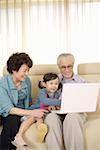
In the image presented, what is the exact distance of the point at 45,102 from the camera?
2.19 m

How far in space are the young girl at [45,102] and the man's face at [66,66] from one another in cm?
13

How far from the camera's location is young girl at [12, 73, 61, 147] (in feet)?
6.24

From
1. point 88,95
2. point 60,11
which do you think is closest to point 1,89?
point 88,95

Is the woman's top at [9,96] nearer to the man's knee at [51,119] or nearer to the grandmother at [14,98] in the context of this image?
the grandmother at [14,98]

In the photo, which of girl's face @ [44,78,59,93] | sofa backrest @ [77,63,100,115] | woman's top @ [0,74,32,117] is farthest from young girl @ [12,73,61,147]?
sofa backrest @ [77,63,100,115]

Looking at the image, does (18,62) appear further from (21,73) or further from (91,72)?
(91,72)

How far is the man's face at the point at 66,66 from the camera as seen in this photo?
7.88ft

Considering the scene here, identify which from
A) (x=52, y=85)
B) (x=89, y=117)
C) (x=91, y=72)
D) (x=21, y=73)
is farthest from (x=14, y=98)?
(x=91, y=72)

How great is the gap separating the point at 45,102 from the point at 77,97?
12.4 inches

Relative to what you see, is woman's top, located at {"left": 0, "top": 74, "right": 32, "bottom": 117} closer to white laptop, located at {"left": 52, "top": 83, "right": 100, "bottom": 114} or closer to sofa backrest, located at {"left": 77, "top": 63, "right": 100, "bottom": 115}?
white laptop, located at {"left": 52, "top": 83, "right": 100, "bottom": 114}

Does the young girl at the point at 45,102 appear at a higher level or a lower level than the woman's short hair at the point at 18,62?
lower

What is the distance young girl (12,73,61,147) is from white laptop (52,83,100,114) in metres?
0.15

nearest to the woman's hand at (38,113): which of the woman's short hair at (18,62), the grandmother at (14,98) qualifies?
the grandmother at (14,98)

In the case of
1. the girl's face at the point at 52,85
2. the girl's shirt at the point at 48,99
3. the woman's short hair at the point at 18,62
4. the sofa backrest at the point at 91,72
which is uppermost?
the woman's short hair at the point at 18,62
